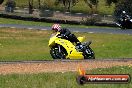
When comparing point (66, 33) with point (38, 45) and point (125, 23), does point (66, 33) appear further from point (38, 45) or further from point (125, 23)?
point (125, 23)

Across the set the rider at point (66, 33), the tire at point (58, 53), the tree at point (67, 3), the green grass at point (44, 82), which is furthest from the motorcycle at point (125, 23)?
the green grass at point (44, 82)

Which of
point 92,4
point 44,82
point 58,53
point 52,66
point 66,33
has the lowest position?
point 92,4

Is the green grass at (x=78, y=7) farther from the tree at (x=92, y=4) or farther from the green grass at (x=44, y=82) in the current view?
the green grass at (x=44, y=82)

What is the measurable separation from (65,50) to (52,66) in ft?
13.5

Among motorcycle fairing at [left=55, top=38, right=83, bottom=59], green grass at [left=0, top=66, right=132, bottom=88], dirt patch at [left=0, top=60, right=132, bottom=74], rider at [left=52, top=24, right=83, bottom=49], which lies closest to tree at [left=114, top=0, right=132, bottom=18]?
rider at [left=52, top=24, right=83, bottom=49]

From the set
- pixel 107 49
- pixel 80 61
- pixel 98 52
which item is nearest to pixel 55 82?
pixel 80 61

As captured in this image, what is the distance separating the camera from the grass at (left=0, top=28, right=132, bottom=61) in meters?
24.6

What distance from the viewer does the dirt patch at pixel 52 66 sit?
1511 cm

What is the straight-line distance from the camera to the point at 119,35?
124ft

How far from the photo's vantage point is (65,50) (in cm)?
2016

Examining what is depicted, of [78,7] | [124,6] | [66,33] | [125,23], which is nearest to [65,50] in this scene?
[66,33]

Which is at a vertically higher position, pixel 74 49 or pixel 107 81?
pixel 107 81

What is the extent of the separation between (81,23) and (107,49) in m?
21.6

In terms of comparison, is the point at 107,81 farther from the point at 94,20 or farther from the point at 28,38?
the point at 94,20
